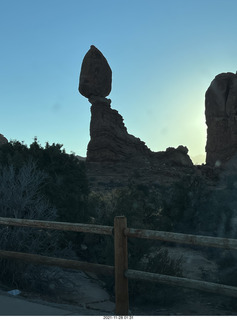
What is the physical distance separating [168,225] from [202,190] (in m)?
2.98

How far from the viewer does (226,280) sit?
898 cm

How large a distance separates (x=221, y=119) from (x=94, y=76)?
75.1 ft

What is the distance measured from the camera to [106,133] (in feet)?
217

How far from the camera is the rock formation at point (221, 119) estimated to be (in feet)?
220

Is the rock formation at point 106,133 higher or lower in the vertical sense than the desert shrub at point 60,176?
higher

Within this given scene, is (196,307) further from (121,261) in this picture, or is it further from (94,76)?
(94,76)

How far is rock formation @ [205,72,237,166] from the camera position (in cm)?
6700

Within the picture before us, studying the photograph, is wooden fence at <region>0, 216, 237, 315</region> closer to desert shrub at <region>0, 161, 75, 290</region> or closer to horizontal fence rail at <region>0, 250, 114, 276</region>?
horizontal fence rail at <region>0, 250, 114, 276</region>

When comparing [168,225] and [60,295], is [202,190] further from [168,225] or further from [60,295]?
[60,295]

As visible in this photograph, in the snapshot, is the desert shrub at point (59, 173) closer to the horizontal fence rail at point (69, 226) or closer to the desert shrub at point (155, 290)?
the desert shrub at point (155, 290)

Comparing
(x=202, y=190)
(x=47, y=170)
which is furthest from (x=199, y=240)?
(x=202, y=190)

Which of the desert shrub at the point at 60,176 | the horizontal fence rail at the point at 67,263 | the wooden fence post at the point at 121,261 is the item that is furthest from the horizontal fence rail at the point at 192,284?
the desert shrub at the point at 60,176

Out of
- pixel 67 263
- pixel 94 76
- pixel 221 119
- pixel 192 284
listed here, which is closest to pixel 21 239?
pixel 67 263

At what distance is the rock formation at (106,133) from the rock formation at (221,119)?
198 inches
